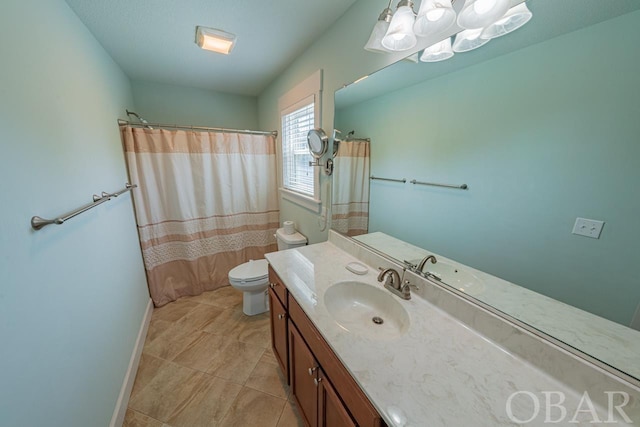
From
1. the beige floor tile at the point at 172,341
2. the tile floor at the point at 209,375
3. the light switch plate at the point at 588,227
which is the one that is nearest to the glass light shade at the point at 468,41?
the light switch plate at the point at 588,227

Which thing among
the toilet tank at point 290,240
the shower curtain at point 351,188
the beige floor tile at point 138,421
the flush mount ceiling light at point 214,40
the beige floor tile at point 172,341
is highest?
the flush mount ceiling light at point 214,40

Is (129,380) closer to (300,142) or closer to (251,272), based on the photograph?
(251,272)

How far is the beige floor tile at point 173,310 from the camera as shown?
212cm

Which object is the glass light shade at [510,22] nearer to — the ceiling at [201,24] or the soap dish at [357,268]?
the ceiling at [201,24]

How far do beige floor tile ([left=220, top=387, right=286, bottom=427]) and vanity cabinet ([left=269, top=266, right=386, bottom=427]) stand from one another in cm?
22

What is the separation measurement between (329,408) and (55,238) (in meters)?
1.29

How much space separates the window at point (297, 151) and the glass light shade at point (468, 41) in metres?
1.06

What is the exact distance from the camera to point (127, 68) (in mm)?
2098

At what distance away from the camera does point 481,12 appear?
28.0 inches

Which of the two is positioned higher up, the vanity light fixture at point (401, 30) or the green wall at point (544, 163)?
the vanity light fixture at point (401, 30)

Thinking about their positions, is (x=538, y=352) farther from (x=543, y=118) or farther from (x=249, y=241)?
(x=249, y=241)

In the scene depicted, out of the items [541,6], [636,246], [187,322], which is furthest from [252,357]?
[541,6]

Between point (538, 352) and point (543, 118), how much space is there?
0.71 metres

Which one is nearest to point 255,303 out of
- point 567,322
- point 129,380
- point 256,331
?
point 256,331
